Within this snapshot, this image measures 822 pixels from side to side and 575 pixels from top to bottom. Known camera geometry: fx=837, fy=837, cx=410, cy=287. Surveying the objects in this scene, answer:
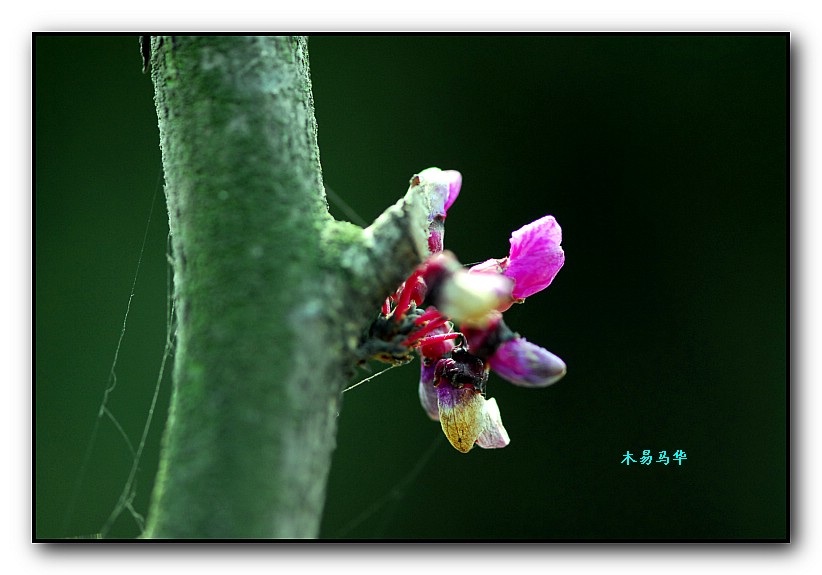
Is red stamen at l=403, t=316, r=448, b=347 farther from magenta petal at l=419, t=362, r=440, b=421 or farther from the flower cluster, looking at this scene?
magenta petal at l=419, t=362, r=440, b=421

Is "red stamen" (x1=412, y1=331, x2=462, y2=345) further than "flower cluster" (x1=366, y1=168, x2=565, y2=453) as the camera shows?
Yes

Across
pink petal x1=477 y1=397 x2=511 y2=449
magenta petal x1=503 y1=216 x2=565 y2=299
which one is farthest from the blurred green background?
magenta petal x1=503 y1=216 x2=565 y2=299

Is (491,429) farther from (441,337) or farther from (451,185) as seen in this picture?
(451,185)

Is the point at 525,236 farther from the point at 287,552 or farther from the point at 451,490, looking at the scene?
the point at 451,490

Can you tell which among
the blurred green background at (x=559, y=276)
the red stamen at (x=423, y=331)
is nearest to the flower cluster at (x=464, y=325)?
the red stamen at (x=423, y=331)

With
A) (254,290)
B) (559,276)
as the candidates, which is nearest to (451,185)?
(254,290)

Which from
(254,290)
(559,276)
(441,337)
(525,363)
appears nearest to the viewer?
(254,290)

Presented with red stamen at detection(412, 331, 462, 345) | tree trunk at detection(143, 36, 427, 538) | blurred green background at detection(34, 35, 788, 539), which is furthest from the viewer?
blurred green background at detection(34, 35, 788, 539)

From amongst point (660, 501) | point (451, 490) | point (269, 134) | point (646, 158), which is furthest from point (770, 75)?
point (269, 134)
